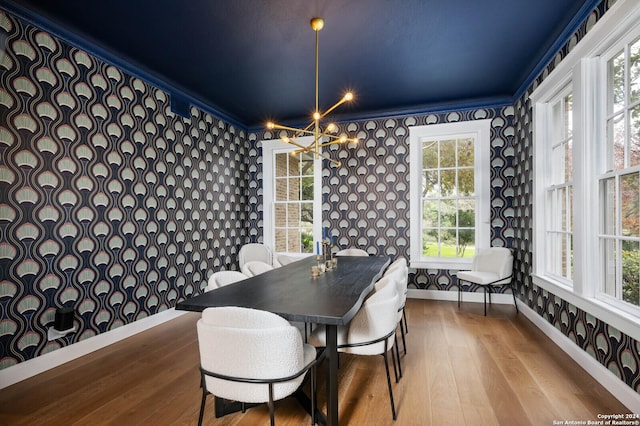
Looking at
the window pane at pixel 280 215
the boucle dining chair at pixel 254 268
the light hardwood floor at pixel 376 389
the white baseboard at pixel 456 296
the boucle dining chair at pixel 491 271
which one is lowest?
the light hardwood floor at pixel 376 389

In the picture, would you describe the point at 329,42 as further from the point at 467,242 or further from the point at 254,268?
the point at 467,242

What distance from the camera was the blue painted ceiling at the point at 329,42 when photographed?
2598mm

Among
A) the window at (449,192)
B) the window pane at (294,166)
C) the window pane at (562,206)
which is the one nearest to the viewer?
the window pane at (562,206)

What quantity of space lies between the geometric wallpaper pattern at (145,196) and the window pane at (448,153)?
0.35 metres

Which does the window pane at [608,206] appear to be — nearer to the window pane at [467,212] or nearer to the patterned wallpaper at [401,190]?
the patterned wallpaper at [401,190]

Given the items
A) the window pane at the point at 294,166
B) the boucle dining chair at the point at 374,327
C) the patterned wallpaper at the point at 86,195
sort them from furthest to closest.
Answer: the window pane at the point at 294,166 → the patterned wallpaper at the point at 86,195 → the boucle dining chair at the point at 374,327

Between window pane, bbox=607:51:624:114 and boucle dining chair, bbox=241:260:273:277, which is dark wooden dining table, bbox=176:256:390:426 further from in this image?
window pane, bbox=607:51:624:114

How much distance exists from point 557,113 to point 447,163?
1.57 metres

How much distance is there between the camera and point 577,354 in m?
2.69

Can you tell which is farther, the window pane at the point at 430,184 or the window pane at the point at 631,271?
the window pane at the point at 430,184

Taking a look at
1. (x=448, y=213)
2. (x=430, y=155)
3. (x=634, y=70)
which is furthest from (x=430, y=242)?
(x=634, y=70)

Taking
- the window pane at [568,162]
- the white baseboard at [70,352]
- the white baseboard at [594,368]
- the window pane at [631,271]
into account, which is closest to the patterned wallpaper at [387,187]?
the window pane at [568,162]

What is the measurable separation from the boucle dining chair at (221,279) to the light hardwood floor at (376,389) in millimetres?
778

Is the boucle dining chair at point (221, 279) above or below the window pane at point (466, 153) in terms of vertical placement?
below
